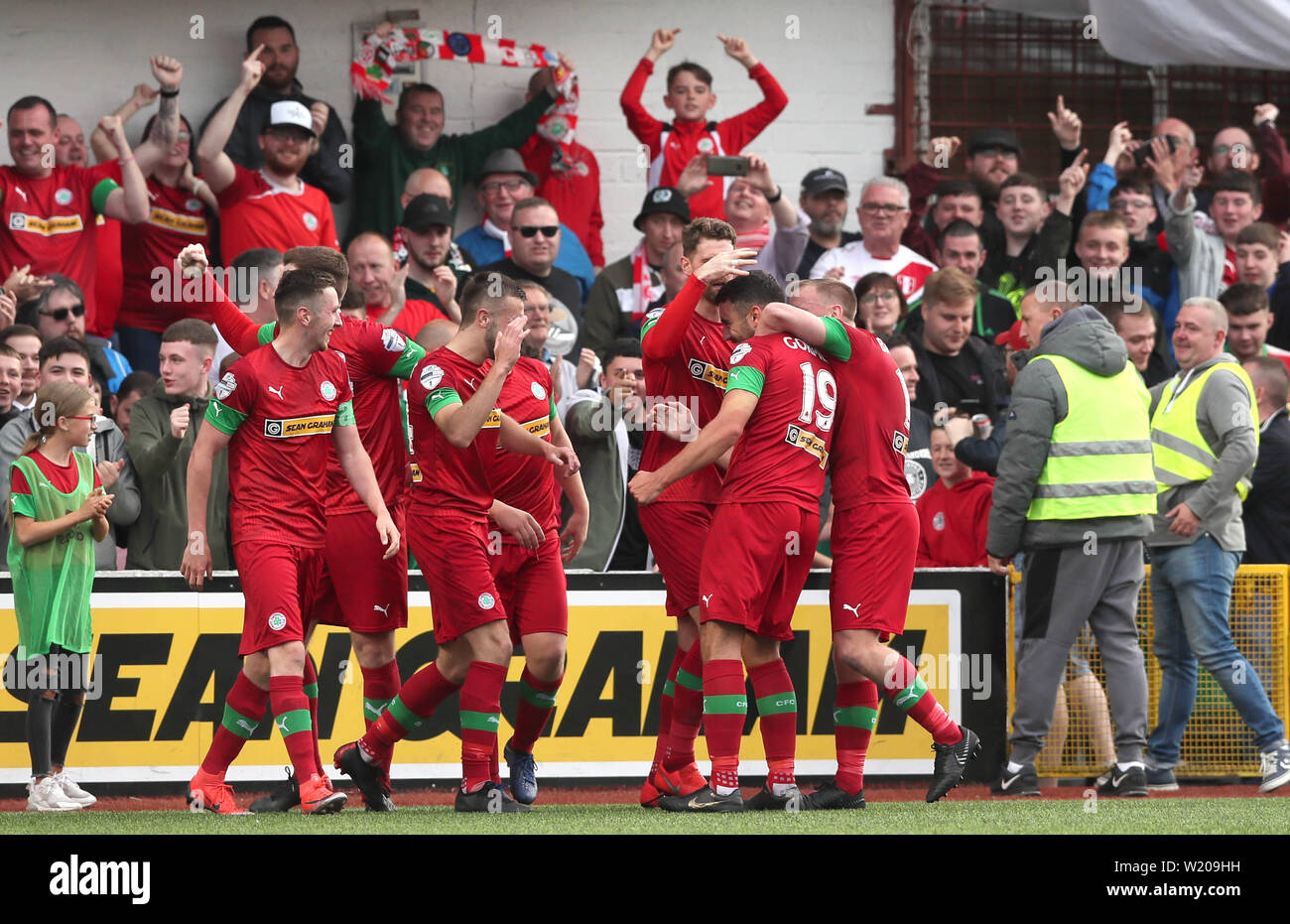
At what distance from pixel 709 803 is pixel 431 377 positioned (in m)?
1.95

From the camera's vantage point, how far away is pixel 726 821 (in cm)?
605

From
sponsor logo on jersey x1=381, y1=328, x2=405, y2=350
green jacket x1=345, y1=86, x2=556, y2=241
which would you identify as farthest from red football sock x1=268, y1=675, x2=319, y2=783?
green jacket x1=345, y1=86, x2=556, y2=241

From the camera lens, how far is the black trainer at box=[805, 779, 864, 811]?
678 cm

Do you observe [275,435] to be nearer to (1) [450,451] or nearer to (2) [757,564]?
(1) [450,451]

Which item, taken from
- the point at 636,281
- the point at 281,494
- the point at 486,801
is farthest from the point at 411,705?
the point at 636,281

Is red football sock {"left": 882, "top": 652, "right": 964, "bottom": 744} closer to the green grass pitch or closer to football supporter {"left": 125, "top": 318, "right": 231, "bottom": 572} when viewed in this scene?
the green grass pitch

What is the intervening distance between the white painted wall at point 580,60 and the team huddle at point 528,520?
5493mm

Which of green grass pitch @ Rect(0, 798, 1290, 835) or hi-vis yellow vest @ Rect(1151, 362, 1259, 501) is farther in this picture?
hi-vis yellow vest @ Rect(1151, 362, 1259, 501)

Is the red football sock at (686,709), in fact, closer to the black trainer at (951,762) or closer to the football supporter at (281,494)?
the black trainer at (951,762)

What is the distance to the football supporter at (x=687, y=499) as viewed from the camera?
696cm

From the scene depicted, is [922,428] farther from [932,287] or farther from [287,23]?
[287,23]

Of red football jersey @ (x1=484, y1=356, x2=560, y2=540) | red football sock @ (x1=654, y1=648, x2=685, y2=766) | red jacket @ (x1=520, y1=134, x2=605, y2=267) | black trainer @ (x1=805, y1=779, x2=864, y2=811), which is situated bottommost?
black trainer @ (x1=805, y1=779, x2=864, y2=811)

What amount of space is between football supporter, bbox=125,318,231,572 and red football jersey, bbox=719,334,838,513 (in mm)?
3059
